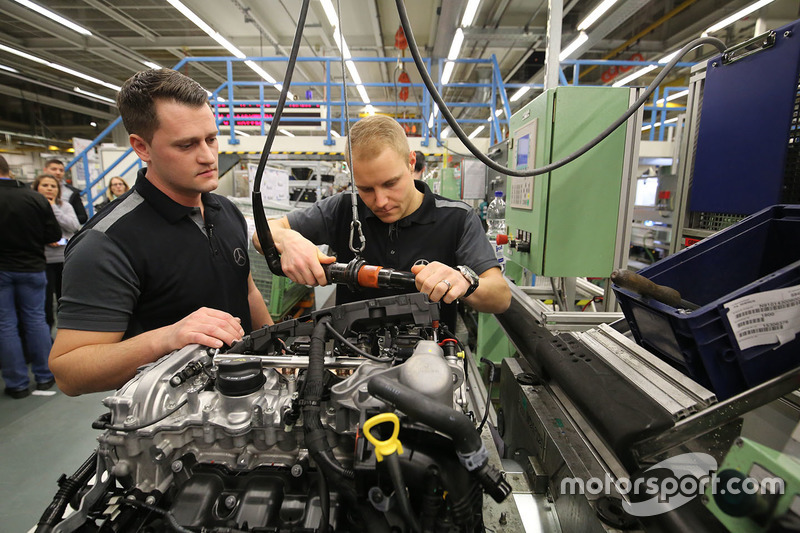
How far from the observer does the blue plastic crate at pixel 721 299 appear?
0.83m

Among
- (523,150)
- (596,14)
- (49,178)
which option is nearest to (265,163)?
(523,150)

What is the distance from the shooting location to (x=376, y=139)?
4.33ft

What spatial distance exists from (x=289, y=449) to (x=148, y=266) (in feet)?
2.63

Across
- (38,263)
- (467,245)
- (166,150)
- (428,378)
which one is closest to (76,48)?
(38,263)

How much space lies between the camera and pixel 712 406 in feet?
2.66

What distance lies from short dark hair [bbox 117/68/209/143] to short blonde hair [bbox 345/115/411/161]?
55 centimetres

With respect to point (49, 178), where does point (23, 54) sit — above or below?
above

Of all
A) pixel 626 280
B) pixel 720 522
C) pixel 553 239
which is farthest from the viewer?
pixel 553 239

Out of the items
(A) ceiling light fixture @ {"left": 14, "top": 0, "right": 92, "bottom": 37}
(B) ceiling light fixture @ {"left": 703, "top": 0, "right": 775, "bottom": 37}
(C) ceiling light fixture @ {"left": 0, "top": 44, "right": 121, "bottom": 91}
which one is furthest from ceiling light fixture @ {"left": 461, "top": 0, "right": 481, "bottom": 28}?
(C) ceiling light fixture @ {"left": 0, "top": 44, "right": 121, "bottom": 91}

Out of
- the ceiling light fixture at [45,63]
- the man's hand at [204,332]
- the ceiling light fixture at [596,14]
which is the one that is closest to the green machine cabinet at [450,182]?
the ceiling light fixture at [596,14]

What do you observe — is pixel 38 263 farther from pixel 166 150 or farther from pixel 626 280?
pixel 626 280

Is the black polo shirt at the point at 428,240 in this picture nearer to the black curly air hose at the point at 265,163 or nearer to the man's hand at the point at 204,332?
the black curly air hose at the point at 265,163

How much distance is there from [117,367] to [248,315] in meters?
0.52

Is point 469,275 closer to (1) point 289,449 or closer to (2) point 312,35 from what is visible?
(1) point 289,449
